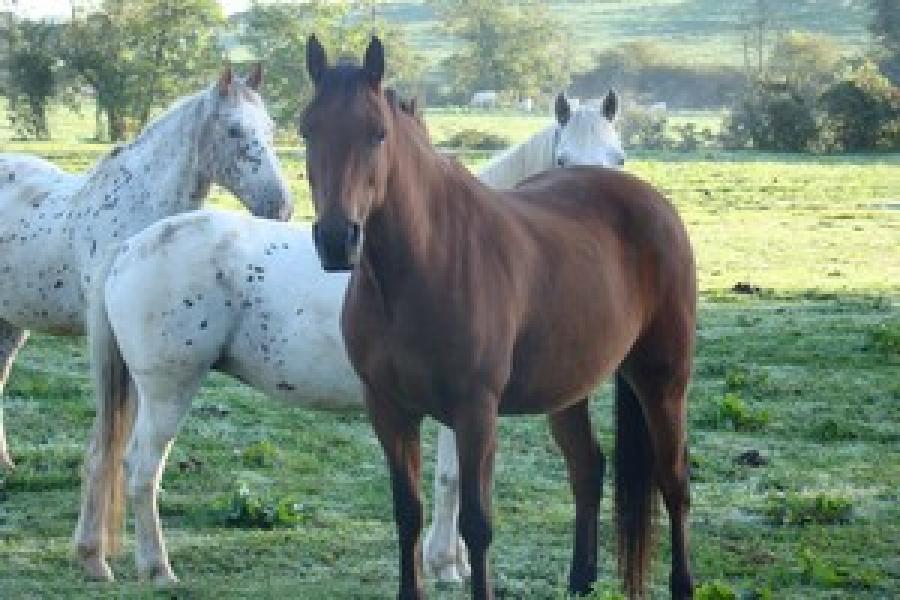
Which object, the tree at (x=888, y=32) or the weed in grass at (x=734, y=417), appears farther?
the tree at (x=888, y=32)

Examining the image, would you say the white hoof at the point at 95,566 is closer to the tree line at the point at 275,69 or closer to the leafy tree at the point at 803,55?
the tree line at the point at 275,69

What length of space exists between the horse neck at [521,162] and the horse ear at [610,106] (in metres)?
0.51

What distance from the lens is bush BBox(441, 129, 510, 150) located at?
3966 cm

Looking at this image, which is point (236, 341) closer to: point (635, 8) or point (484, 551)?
point (484, 551)

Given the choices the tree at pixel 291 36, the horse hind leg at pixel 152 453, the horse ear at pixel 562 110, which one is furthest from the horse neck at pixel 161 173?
the tree at pixel 291 36

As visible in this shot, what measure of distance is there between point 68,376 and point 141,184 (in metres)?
3.57

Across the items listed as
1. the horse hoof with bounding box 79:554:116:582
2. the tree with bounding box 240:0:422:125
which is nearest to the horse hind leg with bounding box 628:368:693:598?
the horse hoof with bounding box 79:554:116:582

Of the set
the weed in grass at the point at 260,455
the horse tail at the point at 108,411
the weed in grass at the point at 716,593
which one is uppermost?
the horse tail at the point at 108,411

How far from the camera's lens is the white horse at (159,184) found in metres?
6.73

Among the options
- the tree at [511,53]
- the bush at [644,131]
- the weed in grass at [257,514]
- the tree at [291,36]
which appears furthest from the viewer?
the tree at [511,53]

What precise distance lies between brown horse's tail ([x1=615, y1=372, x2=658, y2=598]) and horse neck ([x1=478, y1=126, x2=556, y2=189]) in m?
1.52

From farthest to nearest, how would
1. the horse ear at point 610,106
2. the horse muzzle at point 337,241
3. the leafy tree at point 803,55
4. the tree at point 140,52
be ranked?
1. the leafy tree at point 803,55
2. the tree at point 140,52
3. the horse ear at point 610,106
4. the horse muzzle at point 337,241

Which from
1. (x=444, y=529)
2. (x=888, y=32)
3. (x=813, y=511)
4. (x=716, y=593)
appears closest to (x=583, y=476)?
(x=444, y=529)

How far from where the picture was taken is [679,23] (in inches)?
4380
